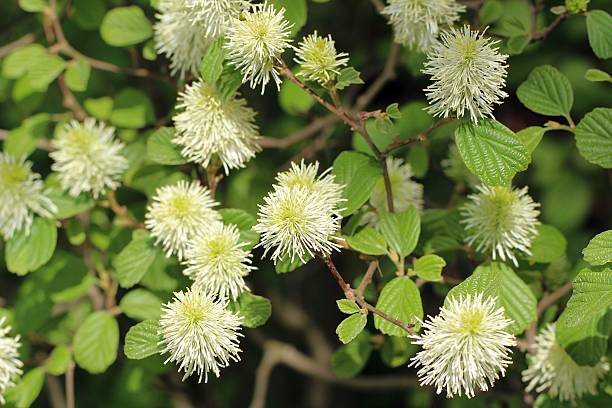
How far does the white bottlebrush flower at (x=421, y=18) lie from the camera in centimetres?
108

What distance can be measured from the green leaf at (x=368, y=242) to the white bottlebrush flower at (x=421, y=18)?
0.27 metres

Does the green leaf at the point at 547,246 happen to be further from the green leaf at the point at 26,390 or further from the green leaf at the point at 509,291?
the green leaf at the point at 26,390

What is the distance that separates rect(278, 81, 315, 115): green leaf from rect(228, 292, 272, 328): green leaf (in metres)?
0.52

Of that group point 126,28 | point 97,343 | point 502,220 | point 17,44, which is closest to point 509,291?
point 502,220

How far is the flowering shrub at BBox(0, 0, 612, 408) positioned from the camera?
37.8 inches

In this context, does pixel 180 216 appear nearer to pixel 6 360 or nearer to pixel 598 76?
pixel 6 360

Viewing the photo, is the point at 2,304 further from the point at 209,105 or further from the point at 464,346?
the point at 464,346

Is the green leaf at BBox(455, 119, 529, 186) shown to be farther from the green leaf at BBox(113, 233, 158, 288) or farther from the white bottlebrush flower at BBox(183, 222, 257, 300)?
the green leaf at BBox(113, 233, 158, 288)

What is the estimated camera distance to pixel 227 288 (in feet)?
3.30

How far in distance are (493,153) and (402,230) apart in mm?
184

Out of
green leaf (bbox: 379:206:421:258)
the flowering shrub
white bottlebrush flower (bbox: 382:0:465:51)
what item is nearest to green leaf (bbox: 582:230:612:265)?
the flowering shrub

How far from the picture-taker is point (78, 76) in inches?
53.1

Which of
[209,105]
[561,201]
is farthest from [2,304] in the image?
[561,201]

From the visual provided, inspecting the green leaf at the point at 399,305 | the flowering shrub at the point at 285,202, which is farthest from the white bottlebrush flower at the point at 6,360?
the green leaf at the point at 399,305
